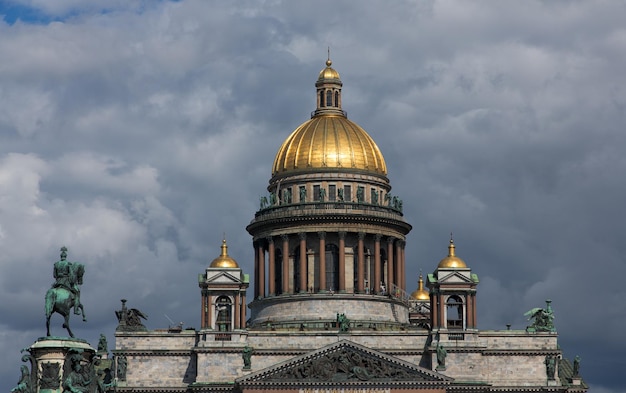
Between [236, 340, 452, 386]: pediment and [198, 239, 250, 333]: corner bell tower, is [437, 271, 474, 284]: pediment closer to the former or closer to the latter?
[236, 340, 452, 386]: pediment

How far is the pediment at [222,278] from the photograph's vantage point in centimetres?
12794

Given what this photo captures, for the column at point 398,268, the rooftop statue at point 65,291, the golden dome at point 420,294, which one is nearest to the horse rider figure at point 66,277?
the rooftop statue at point 65,291

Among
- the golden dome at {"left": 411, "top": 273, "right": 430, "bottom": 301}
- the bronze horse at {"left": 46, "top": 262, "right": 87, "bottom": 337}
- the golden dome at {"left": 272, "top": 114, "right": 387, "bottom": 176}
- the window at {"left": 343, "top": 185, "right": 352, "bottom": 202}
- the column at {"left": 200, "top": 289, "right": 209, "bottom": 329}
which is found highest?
the golden dome at {"left": 272, "top": 114, "right": 387, "bottom": 176}

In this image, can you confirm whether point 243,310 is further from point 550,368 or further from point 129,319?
point 550,368

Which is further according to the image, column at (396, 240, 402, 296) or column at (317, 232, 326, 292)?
column at (396, 240, 402, 296)

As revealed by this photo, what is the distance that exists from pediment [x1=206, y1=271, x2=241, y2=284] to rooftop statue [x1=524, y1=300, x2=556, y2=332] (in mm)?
23295

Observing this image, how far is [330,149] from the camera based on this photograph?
5630 inches

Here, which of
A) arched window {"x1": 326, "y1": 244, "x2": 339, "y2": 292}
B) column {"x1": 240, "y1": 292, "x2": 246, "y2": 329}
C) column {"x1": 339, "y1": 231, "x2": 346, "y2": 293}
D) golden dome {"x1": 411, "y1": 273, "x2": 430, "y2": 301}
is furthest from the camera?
golden dome {"x1": 411, "y1": 273, "x2": 430, "y2": 301}

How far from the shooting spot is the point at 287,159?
145m

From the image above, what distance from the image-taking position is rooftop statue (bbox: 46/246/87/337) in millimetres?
60125

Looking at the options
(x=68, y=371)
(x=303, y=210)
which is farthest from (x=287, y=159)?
(x=68, y=371)

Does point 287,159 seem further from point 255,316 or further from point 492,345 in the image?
point 492,345

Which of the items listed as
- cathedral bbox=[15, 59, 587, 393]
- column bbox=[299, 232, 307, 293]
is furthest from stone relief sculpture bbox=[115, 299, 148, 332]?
column bbox=[299, 232, 307, 293]

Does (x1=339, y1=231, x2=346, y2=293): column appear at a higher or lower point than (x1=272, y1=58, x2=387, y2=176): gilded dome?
lower
